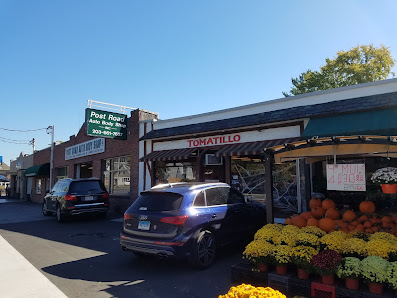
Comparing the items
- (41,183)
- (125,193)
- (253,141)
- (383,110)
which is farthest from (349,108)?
(41,183)

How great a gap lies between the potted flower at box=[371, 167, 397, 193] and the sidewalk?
5.84 metres

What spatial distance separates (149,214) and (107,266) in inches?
60.9

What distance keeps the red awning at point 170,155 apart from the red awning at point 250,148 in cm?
176

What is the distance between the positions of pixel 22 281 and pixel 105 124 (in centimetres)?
1008

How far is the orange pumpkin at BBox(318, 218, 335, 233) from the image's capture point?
5316 mm

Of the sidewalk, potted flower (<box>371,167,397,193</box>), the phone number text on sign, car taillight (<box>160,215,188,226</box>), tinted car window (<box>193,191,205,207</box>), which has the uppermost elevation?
the phone number text on sign

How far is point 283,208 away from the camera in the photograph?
10.3m

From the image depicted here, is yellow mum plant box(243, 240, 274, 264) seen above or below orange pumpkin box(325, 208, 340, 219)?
below

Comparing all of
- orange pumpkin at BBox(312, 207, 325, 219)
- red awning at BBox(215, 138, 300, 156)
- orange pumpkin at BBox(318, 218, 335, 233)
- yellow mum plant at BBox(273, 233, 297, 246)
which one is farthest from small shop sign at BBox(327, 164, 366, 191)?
red awning at BBox(215, 138, 300, 156)

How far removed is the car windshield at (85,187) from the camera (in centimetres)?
1224

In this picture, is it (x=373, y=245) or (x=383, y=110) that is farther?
(x=383, y=110)

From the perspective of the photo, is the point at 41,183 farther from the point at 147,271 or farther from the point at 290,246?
the point at 290,246

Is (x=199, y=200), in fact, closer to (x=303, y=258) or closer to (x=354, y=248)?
(x=303, y=258)

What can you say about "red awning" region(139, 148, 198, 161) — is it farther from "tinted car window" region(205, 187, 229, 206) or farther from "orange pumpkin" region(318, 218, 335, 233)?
"orange pumpkin" region(318, 218, 335, 233)
